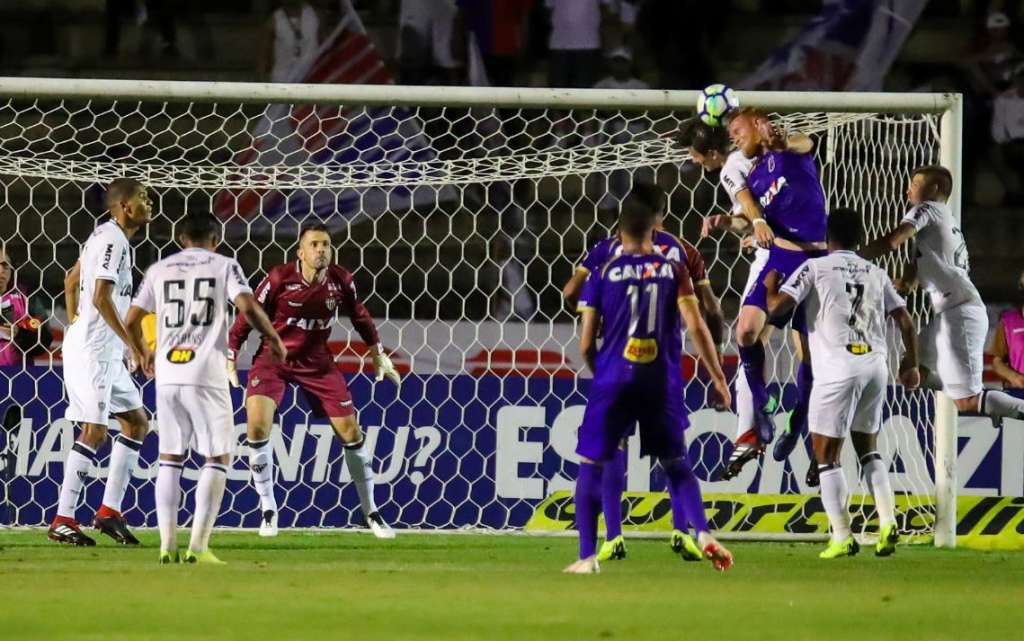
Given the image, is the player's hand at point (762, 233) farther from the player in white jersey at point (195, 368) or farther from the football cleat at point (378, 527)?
the football cleat at point (378, 527)

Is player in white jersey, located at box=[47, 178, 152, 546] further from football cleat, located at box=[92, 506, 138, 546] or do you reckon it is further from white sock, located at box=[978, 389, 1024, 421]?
white sock, located at box=[978, 389, 1024, 421]

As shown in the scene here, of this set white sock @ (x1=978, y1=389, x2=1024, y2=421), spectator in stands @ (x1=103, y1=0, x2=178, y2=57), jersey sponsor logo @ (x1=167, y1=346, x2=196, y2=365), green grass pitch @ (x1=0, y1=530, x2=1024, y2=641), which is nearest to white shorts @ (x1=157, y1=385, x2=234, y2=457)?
jersey sponsor logo @ (x1=167, y1=346, x2=196, y2=365)

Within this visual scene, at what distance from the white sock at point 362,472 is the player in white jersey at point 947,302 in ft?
9.46

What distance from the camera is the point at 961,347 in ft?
29.7

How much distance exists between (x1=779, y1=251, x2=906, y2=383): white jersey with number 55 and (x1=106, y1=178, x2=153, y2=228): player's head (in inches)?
Result: 124

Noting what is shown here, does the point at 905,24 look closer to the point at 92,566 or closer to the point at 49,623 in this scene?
the point at 92,566

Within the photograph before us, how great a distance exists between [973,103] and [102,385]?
26.8ft

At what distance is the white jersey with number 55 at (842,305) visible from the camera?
26.5 ft

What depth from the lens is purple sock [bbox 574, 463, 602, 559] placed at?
6883 millimetres

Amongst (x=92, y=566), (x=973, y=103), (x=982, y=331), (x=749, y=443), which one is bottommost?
(x=92, y=566)

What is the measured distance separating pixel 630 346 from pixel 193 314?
6.07ft

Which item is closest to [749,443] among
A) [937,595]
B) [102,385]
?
[937,595]

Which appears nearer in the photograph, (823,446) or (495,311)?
(823,446)

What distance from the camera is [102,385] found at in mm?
9023
